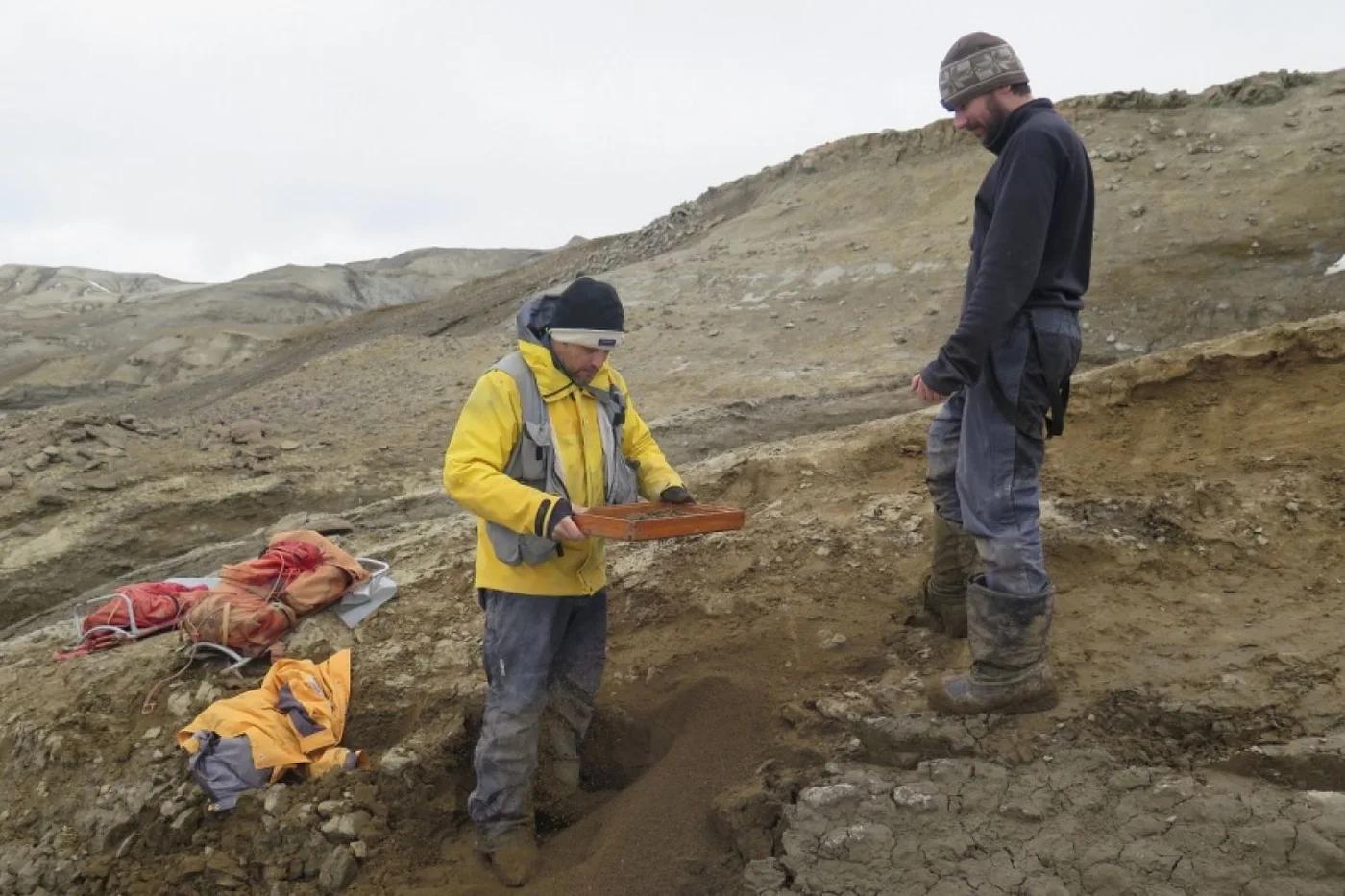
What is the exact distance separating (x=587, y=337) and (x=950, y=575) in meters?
1.69

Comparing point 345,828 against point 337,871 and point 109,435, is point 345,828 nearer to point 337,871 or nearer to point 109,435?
point 337,871

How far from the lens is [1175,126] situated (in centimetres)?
1257

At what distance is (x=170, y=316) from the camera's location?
30.6 metres

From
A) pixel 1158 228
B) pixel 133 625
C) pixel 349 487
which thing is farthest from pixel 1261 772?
pixel 1158 228

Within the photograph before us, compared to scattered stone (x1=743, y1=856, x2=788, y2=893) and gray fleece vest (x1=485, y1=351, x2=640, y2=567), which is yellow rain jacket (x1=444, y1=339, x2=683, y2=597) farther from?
scattered stone (x1=743, y1=856, x2=788, y2=893)

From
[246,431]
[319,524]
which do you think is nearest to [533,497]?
[319,524]

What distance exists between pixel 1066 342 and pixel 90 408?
63.1ft

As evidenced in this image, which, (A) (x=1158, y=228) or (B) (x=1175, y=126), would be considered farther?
(B) (x=1175, y=126)

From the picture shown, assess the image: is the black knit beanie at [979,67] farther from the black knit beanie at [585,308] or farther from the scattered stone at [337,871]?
the scattered stone at [337,871]

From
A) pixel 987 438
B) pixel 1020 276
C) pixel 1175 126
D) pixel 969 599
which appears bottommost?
pixel 969 599

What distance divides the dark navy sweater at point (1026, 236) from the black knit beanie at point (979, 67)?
11 cm

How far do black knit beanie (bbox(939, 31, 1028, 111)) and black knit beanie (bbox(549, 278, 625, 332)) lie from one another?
1.19m

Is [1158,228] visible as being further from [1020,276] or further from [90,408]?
[90,408]

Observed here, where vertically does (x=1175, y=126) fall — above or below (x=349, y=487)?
above
